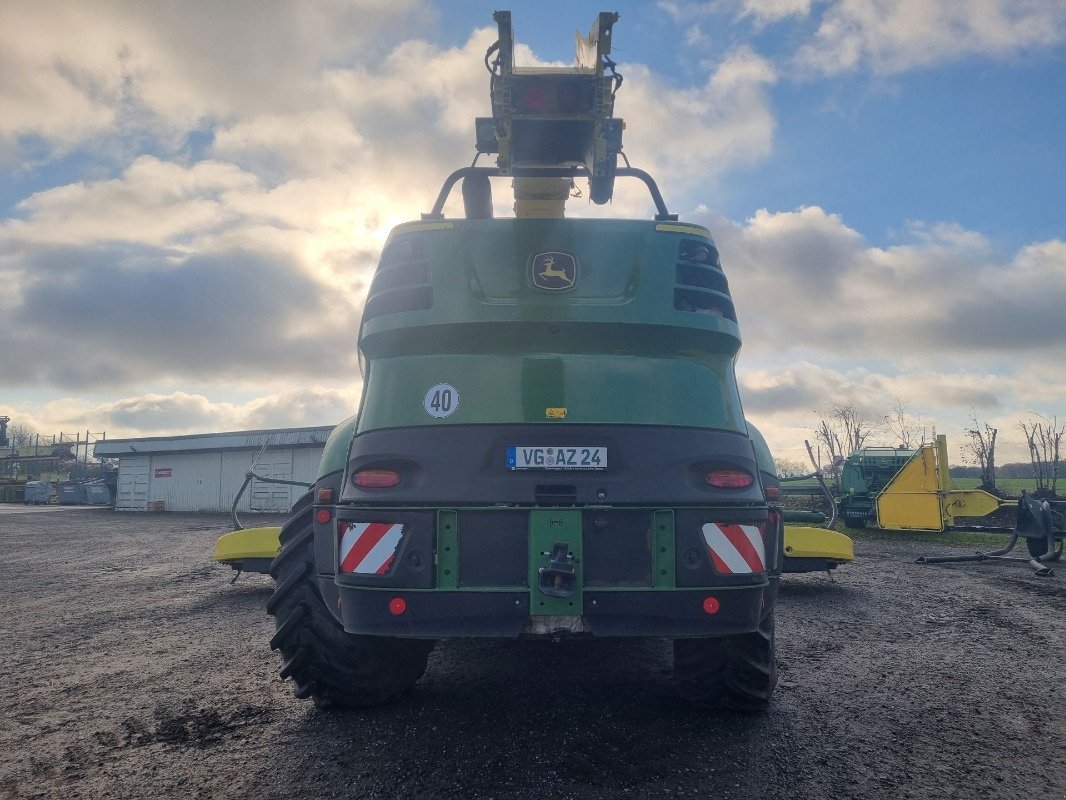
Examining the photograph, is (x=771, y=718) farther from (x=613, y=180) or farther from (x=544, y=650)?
(x=613, y=180)

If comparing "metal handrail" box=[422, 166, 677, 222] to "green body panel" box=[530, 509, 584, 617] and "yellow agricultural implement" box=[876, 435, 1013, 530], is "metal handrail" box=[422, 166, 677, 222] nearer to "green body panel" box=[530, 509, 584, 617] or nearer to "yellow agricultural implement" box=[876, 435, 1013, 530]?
"green body panel" box=[530, 509, 584, 617]

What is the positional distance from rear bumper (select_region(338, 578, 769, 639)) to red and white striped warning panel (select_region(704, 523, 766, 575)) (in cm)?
9

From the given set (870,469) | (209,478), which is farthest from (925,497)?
(209,478)

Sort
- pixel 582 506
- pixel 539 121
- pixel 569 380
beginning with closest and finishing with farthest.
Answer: pixel 582 506
pixel 569 380
pixel 539 121

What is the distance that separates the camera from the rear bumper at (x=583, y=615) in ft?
9.41

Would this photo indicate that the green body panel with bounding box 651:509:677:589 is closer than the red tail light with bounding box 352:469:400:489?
Yes

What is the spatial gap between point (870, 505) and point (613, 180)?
50.2ft

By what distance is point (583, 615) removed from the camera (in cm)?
287

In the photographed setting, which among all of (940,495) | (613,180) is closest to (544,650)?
(613,180)

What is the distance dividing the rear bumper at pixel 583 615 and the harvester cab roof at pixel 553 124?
8.40ft

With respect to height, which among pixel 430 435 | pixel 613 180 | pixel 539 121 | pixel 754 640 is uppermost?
pixel 539 121

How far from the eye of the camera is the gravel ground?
2.74 metres

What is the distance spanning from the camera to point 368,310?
3.49 metres

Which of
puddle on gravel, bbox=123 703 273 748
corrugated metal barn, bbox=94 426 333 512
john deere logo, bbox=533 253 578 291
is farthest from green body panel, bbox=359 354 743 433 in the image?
corrugated metal barn, bbox=94 426 333 512
